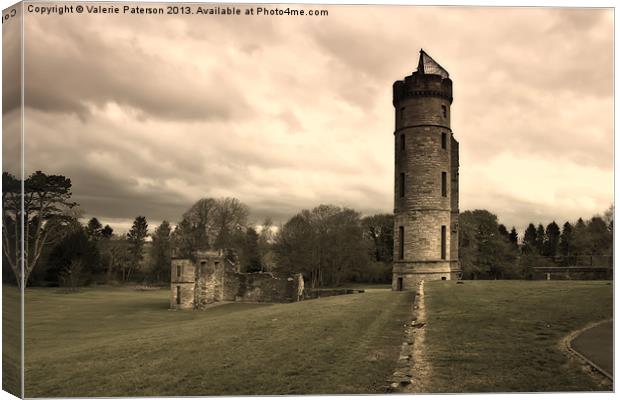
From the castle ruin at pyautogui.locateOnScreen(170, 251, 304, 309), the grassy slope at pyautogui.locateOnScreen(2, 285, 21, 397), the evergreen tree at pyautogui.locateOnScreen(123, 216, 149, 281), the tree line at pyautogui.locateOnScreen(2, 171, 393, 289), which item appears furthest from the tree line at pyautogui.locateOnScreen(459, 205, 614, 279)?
the evergreen tree at pyautogui.locateOnScreen(123, 216, 149, 281)

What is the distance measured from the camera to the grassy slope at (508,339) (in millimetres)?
7762

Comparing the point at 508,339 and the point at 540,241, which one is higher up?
the point at 540,241

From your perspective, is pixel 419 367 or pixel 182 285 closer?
pixel 419 367

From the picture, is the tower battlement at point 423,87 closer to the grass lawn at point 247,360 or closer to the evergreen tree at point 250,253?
the grass lawn at point 247,360

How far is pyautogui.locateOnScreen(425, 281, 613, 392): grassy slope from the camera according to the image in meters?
7.76

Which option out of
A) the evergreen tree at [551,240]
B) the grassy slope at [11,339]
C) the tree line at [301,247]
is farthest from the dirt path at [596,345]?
the tree line at [301,247]

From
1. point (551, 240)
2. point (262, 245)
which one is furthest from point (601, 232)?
point (262, 245)

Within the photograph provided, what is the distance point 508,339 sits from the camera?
941cm

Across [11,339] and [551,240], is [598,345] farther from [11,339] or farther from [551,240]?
[551,240]

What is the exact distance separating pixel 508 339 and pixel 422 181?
623 inches

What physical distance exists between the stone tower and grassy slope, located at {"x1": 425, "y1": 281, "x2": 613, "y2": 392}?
351 inches

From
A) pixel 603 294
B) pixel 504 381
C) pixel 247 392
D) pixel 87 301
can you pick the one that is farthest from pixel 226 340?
pixel 87 301

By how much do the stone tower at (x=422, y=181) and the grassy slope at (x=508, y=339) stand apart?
8910mm

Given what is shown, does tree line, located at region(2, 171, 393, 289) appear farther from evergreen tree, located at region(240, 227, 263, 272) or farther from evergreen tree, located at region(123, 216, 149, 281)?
evergreen tree, located at region(123, 216, 149, 281)
